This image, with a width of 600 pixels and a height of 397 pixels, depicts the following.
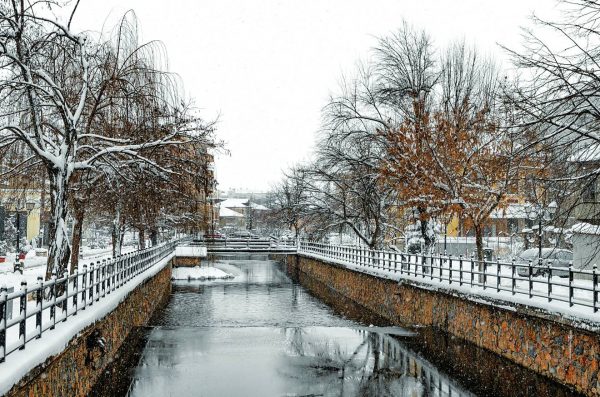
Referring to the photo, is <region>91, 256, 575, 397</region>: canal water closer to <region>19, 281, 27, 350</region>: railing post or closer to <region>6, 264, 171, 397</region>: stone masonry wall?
<region>6, 264, 171, 397</region>: stone masonry wall

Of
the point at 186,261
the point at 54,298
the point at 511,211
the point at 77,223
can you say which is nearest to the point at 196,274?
the point at 186,261

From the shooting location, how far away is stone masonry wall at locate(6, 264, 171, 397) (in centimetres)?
748

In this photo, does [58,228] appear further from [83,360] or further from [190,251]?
[190,251]

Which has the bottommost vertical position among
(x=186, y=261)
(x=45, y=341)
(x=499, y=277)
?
(x=186, y=261)

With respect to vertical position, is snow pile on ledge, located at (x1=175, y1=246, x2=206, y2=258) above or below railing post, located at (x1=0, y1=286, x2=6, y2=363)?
below

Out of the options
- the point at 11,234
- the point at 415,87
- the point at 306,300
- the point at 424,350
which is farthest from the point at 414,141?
the point at 11,234

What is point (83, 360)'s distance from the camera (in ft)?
34.2

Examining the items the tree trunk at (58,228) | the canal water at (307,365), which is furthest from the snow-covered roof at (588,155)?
the tree trunk at (58,228)

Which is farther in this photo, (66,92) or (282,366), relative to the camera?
(66,92)

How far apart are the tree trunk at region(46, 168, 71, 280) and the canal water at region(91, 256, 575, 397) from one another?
2.47 metres

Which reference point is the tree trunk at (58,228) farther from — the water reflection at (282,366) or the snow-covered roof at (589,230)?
the snow-covered roof at (589,230)

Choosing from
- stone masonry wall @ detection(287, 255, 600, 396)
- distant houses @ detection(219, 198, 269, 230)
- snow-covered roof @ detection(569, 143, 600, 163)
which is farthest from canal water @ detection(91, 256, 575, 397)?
distant houses @ detection(219, 198, 269, 230)

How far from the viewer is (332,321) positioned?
22453mm

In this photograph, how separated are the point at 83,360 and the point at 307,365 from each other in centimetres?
497
